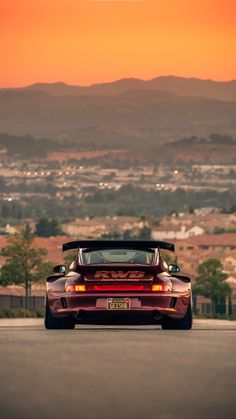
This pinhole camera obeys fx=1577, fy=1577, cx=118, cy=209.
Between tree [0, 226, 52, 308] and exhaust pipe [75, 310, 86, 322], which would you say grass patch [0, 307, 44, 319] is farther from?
tree [0, 226, 52, 308]

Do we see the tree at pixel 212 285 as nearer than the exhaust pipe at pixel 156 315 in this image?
No

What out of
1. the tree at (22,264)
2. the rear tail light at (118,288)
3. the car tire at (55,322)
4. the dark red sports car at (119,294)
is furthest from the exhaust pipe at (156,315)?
the tree at (22,264)

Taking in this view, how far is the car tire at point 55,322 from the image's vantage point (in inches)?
886

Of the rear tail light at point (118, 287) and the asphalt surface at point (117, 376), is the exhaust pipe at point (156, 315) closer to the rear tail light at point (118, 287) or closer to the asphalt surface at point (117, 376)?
the rear tail light at point (118, 287)

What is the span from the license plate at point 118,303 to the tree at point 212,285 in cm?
9622

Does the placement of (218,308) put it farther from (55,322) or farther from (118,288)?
(118,288)

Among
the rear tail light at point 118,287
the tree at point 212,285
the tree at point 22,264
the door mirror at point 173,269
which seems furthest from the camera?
the tree at point 212,285

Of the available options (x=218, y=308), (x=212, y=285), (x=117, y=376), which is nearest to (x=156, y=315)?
(x=117, y=376)

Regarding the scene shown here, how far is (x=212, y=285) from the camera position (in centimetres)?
12406

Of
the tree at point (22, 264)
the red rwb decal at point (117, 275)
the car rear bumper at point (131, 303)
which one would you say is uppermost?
the red rwb decal at point (117, 275)

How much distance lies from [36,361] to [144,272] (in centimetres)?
619

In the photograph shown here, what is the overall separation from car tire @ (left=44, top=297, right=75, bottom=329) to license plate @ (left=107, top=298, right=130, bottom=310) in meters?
0.75

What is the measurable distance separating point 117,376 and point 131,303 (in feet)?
24.4

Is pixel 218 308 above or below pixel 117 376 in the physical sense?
below
